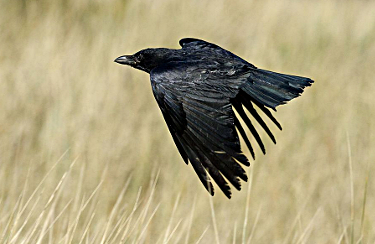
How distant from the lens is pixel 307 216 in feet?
12.2

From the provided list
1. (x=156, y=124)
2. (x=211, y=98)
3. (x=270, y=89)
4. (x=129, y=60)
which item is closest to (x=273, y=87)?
(x=270, y=89)

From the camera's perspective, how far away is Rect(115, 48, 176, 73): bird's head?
3002mm

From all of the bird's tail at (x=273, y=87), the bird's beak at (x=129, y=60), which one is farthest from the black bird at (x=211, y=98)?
the bird's beak at (x=129, y=60)

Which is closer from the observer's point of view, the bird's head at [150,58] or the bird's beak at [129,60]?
the bird's head at [150,58]

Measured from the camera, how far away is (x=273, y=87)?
107 inches

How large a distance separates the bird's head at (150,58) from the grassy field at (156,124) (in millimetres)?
579

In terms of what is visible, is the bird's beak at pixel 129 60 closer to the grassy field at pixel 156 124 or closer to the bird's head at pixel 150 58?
the bird's head at pixel 150 58

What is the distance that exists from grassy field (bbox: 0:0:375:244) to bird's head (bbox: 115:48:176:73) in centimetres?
58

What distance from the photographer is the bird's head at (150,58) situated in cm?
300

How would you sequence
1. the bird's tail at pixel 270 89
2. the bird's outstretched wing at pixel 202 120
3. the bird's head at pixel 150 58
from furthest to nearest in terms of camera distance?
the bird's head at pixel 150 58 < the bird's tail at pixel 270 89 < the bird's outstretched wing at pixel 202 120

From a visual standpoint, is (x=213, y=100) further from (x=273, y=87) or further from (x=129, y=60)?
(x=129, y=60)

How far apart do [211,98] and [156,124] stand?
2.00 m

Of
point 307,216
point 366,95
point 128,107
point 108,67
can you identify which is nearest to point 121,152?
point 128,107

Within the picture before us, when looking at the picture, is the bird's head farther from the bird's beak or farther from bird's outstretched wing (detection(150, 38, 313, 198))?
bird's outstretched wing (detection(150, 38, 313, 198))
